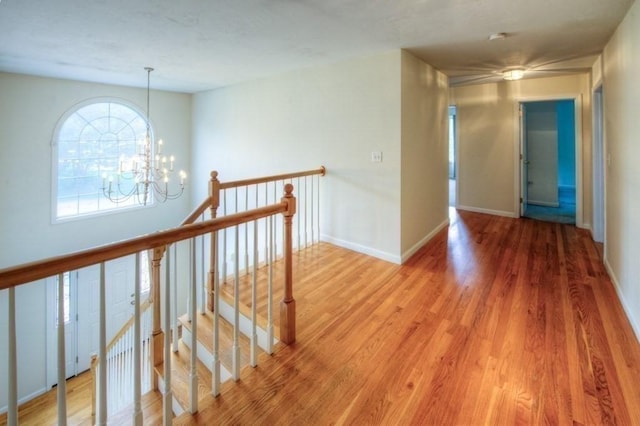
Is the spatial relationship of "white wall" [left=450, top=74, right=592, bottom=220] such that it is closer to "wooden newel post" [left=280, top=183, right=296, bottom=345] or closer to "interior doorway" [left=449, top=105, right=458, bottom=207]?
"interior doorway" [left=449, top=105, right=458, bottom=207]

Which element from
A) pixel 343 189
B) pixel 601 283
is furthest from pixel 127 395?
pixel 601 283

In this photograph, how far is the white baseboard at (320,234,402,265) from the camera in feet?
12.2

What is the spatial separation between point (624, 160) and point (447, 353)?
2221 millimetres

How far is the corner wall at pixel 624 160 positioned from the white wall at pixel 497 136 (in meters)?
1.83

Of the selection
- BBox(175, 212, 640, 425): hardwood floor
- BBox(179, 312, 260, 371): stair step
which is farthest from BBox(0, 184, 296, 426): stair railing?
BBox(179, 312, 260, 371): stair step

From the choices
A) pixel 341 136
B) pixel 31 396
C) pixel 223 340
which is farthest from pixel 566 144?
pixel 31 396

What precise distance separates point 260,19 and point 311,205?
2.26 meters

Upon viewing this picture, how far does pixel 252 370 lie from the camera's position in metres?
1.98

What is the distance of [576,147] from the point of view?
4980mm

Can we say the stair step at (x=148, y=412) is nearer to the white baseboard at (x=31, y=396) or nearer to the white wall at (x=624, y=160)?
the white wall at (x=624, y=160)

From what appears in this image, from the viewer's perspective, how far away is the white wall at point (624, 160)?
2326mm

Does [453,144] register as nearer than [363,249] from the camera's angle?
No

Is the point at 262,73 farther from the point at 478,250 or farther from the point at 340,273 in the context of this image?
the point at 478,250

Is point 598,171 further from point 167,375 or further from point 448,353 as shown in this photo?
point 167,375
